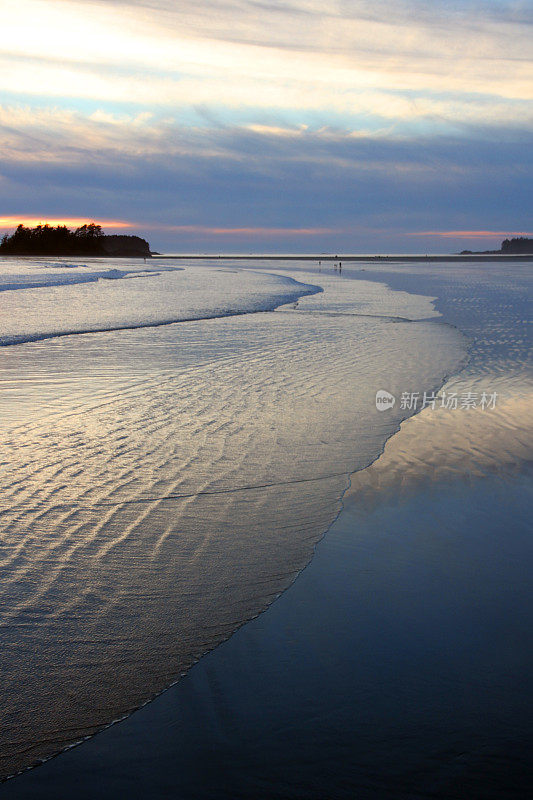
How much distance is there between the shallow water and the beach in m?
0.02

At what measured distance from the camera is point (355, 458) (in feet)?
24.7

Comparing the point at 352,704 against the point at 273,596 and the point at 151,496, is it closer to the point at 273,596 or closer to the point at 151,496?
the point at 273,596

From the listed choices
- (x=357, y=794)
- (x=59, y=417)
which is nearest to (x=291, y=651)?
(x=357, y=794)

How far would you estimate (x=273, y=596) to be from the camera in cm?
455

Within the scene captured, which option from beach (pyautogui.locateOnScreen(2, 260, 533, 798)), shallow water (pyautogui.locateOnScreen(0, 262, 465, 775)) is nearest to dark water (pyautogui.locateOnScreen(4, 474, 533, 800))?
beach (pyautogui.locateOnScreen(2, 260, 533, 798))

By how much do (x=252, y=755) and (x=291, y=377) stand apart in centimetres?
908

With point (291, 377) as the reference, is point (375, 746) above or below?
below

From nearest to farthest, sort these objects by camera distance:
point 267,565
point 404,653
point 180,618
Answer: point 404,653
point 180,618
point 267,565

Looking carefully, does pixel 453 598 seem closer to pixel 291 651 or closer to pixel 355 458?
pixel 291 651

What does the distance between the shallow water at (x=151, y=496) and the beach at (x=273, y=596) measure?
0.07 ft

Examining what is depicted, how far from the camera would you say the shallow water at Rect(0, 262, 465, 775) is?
12.3 ft

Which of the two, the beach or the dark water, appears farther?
the beach

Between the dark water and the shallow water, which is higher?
the shallow water

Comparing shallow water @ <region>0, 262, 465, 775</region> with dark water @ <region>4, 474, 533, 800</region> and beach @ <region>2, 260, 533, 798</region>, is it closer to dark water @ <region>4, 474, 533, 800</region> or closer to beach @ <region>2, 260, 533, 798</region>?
beach @ <region>2, 260, 533, 798</region>
